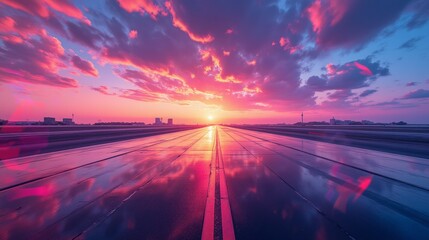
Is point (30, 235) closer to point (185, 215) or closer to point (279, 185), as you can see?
point (185, 215)

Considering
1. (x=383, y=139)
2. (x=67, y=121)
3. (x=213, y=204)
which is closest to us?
(x=213, y=204)

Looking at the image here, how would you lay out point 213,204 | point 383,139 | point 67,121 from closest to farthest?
1. point 213,204
2. point 383,139
3. point 67,121

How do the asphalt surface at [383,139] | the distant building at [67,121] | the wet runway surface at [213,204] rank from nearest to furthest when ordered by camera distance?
the wet runway surface at [213,204]
the asphalt surface at [383,139]
the distant building at [67,121]

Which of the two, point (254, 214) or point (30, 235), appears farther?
point (254, 214)

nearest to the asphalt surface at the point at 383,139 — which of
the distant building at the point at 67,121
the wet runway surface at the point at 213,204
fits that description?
the wet runway surface at the point at 213,204

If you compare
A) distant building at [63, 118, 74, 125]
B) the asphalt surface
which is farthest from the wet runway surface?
distant building at [63, 118, 74, 125]

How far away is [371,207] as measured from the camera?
451 cm

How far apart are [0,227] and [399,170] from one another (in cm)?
1193

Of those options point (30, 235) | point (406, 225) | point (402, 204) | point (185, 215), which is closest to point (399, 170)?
point (402, 204)

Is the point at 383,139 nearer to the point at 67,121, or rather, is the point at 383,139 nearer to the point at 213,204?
the point at 213,204

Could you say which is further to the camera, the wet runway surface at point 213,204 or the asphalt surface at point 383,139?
the asphalt surface at point 383,139

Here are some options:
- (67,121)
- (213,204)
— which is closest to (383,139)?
(213,204)

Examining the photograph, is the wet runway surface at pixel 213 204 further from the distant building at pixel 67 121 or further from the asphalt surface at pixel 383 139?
the distant building at pixel 67 121

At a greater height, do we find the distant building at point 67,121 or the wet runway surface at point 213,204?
the distant building at point 67,121
